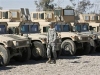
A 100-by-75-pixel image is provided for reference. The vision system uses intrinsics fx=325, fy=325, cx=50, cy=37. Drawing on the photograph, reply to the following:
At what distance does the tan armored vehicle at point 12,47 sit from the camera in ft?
36.0

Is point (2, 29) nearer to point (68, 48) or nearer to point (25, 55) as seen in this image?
point (25, 55)

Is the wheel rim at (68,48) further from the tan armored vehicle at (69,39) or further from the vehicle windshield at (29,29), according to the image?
the vehicle windshield at (29,29)

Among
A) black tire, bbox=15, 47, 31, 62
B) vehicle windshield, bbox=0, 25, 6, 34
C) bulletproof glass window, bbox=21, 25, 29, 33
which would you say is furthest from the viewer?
bulletproof glass window, bbox=21, 25, 29, 33

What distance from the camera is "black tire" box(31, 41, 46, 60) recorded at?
42.4 feet

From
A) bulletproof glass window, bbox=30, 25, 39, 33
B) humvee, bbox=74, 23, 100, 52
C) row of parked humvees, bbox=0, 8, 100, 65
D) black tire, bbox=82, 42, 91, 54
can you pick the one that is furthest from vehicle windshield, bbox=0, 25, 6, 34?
humvee, bbox=74, 23, 100, 52

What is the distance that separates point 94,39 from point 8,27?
5526 mm

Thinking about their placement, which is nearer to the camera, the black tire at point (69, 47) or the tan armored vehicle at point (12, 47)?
the tan armored vehicle at point (12, 47)

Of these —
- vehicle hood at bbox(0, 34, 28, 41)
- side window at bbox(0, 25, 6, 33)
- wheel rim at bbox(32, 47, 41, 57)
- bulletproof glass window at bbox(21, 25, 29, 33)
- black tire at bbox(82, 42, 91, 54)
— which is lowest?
black tire at bbox(82, 42, 91, 54)

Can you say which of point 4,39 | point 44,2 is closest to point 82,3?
point 44,2

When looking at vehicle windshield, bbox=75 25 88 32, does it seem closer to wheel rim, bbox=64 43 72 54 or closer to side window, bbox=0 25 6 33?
wheel rim, bbox=64 43 72 54

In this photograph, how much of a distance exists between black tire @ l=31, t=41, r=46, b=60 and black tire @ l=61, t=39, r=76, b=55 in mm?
2352

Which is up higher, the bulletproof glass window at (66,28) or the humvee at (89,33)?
the bulletproof glass window at (66,28)

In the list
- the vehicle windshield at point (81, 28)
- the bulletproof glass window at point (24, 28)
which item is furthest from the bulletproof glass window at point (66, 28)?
the bulletproof glass window at point (24, 28)

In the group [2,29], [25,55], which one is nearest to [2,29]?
[2,29]
